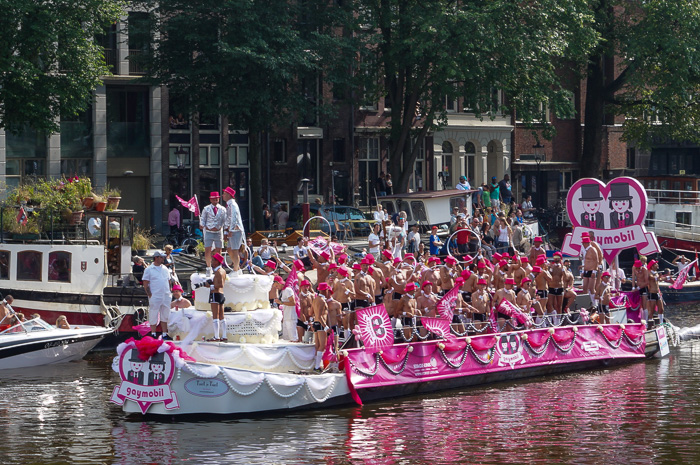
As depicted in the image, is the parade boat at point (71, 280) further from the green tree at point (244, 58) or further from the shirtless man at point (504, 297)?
the green tree at point (244, 58)

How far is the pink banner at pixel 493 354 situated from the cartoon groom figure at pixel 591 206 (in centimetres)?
399

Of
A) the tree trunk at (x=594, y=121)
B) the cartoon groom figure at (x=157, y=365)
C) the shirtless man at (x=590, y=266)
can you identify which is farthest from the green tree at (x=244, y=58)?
the cartoon groom figure at (x=157, y=365)

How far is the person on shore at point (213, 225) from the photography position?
2484 cm

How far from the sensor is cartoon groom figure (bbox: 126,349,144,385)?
73.3 feet

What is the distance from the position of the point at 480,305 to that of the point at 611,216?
7.91 m

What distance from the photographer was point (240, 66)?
140 ft

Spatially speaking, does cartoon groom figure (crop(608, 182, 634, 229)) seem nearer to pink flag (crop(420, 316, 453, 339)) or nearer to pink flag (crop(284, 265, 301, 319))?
pink flag (crop(420, 316, 453, 339))

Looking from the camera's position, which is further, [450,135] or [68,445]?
[450,135]

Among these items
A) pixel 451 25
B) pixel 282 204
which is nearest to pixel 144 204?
pixel 282 204

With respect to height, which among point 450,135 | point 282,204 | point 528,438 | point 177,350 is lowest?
point 528,438

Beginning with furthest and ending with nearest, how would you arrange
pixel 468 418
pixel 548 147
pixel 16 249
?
pixel 548 147, pixel 16 249, pixel 468 418

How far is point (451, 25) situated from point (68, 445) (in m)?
28.1

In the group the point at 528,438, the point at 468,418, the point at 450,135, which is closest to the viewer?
the point at 528,438

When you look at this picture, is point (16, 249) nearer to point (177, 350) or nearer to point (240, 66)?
point (177, 350)
